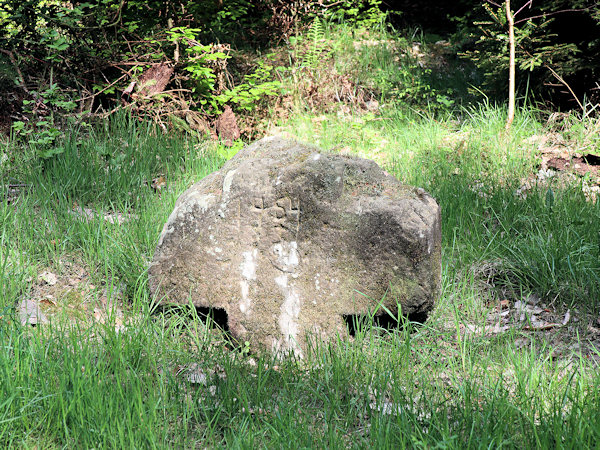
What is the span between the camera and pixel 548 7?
17.6 ft

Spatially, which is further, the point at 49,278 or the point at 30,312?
the point at 49,278

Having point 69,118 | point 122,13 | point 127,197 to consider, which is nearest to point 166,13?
point 122,13

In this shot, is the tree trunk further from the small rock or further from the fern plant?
the small rock

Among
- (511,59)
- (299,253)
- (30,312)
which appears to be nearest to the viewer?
(299,253)

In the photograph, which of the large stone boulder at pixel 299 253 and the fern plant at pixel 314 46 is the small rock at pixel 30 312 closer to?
the large stone boulder at pixel 299 253

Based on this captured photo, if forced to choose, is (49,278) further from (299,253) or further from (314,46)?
(314,46)

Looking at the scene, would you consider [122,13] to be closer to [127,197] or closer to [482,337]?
[127,197]

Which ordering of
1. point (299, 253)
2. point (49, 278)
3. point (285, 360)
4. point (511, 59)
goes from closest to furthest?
1. point (285, 360)
2. point (299, 253)
3. point (49, 278)
4. point (511, 59)

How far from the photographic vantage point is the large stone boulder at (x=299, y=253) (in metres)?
2.85

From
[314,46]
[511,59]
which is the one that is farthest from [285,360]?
[314,46]

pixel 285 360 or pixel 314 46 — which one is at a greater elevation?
pixel 314 46

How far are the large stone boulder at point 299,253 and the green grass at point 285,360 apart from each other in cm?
17

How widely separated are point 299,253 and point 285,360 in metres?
0.60

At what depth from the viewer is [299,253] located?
2.94 m
